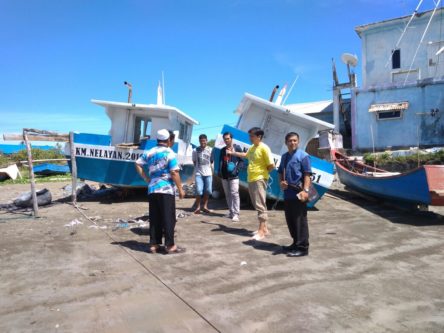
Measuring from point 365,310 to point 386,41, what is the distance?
24.8 meters

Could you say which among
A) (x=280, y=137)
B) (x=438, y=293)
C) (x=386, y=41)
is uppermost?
(x=386, y=41)

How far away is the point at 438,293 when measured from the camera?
3750 mm

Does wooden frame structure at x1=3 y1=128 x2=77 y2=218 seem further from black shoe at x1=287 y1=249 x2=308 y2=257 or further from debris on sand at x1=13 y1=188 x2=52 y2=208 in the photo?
black shoe at x1=287 y1=249 x2=308 y2=257

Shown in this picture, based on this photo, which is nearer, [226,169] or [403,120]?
[226,169]

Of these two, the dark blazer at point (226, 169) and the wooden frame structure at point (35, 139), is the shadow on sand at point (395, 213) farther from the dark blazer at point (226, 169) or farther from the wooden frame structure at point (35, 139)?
the wooden frame structure at point (35, 139)

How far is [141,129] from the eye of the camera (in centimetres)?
1109

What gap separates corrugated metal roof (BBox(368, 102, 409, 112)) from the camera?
21.9 metres

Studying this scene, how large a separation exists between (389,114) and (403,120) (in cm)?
85

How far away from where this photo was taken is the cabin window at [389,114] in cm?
2253

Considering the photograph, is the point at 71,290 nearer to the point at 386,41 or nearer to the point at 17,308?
the point at 17,308

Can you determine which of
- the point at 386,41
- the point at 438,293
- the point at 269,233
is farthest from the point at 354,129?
the point at 438,293

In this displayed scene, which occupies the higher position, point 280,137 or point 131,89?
point 131,89

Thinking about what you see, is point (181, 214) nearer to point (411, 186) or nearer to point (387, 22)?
point (411, 186)

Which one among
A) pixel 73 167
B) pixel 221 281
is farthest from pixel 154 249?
pixel 73 167
